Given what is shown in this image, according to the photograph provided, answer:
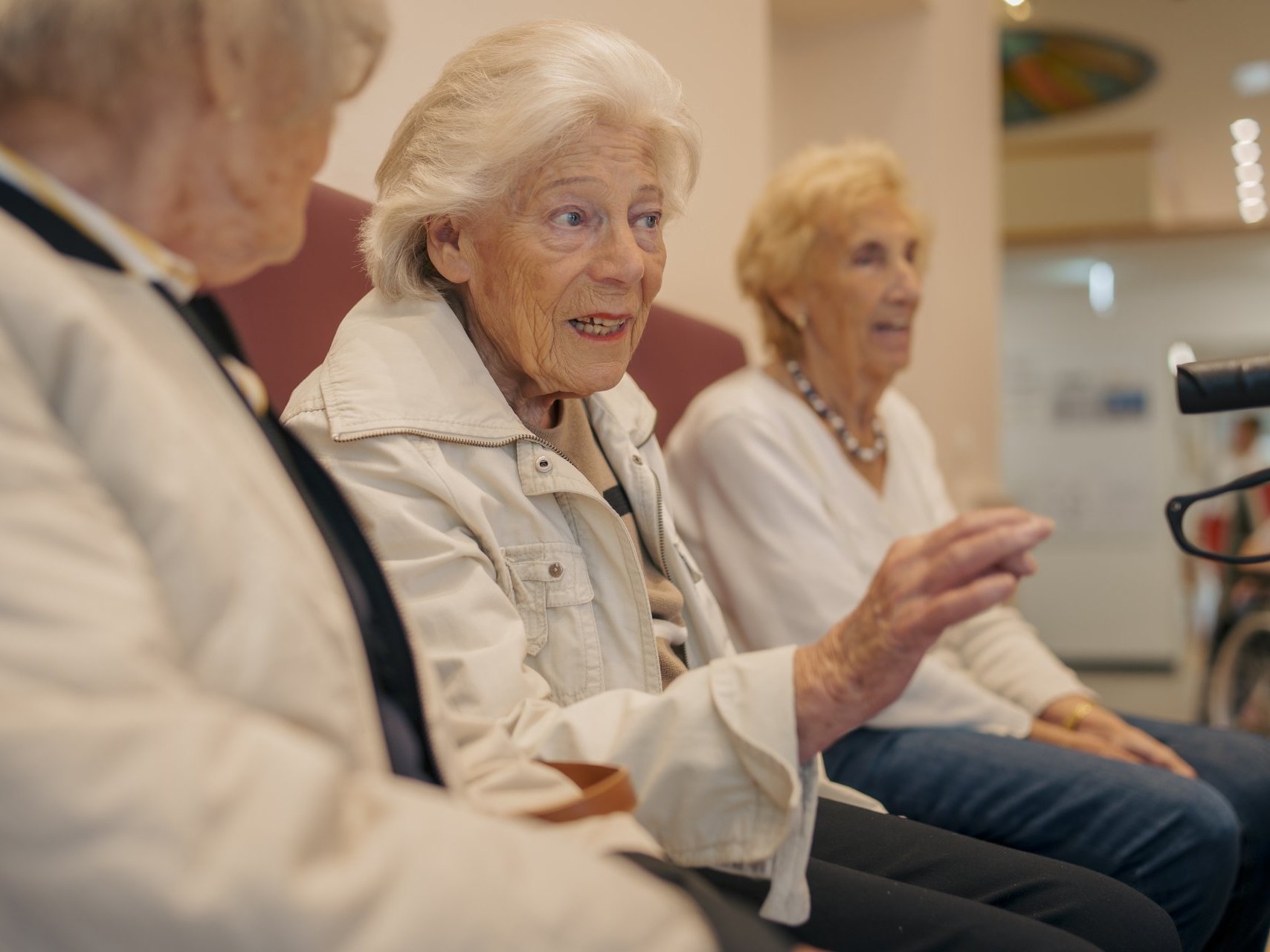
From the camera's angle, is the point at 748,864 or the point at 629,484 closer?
the point at 748,864

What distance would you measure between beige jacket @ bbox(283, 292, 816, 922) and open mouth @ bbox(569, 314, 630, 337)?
0.39ft

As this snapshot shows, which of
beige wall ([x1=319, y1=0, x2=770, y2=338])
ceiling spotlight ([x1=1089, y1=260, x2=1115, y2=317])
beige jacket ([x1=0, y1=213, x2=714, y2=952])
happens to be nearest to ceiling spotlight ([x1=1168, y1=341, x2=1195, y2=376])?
ceiling spotlight ([x1=1089, y1=260, x2=1115, y2=317])

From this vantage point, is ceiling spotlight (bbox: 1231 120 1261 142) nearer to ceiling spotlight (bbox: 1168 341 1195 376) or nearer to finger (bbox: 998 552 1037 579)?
ceiling spotlight (bbox: 1168 341 1195 376)

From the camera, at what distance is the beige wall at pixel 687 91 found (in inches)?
52.4

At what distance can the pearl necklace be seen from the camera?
191 cm

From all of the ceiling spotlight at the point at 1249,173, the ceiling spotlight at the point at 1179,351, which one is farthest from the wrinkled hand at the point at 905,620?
the ceiling spotlight at the point at 1179,351

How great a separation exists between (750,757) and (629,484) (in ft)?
1.39

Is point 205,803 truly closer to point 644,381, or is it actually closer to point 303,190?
point 303,190

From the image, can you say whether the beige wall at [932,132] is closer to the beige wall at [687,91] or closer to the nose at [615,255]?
the beige wall at [687,91]

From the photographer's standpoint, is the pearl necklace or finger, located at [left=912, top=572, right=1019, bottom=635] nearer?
finger, located at [left=912, top=572, right=1019, bottom=635]

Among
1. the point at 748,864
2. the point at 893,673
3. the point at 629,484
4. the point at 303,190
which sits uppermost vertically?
the point at 303,190

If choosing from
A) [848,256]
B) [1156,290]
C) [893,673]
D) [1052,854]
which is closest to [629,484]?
[893,673]

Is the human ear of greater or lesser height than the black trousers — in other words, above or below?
above

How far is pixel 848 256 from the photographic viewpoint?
200cm
